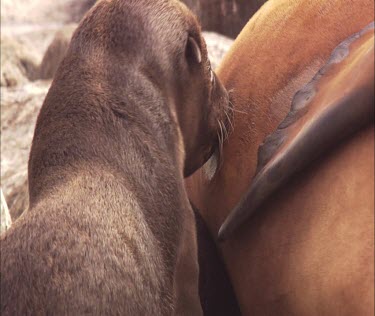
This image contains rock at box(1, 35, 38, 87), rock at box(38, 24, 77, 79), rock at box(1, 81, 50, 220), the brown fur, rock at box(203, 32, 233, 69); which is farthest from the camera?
rock at box(1, 35, 38, 87)

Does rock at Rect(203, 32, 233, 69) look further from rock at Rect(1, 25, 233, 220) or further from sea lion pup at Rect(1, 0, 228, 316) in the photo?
sea lion pup at Rect(1, 0, 228, 316)

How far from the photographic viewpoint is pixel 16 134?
14.8 ft

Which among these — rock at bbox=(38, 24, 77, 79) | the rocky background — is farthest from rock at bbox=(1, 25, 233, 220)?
rock at bbox=(38, 24, 77, 79)

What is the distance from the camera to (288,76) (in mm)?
2076

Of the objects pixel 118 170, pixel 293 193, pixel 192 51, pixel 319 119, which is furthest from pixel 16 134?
pixel 319 119

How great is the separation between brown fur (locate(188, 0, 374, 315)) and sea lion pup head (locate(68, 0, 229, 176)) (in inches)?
3.2

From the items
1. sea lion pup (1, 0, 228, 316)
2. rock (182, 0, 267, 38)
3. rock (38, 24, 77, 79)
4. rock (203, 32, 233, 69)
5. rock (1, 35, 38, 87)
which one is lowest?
rock (1, 35, 38, 87)

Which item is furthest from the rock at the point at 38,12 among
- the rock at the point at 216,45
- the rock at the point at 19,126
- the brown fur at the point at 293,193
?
the brown fur at the point at 293,193

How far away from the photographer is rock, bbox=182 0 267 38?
4.10 metres

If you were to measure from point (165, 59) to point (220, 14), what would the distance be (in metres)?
2.49

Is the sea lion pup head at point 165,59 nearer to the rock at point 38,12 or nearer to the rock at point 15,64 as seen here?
the rock at point 15,64

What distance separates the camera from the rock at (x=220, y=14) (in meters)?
4.10

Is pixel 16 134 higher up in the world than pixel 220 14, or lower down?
lower down

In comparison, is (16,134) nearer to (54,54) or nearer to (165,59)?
(54,54)
